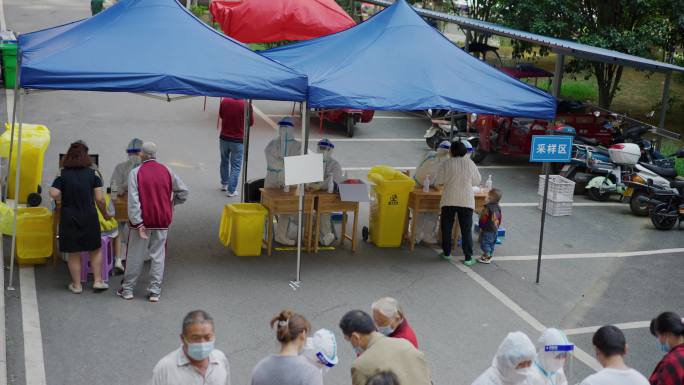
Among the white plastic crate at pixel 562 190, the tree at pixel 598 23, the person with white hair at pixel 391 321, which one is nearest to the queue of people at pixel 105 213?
the person with white hair at pixel 391 321

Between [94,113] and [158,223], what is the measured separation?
1082 cm

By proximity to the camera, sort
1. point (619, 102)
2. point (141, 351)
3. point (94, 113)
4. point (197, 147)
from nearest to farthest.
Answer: point (141, 351), point (197, 147), point (94, 113), point (619, 102)

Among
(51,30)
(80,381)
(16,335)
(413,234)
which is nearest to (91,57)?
(51,30)

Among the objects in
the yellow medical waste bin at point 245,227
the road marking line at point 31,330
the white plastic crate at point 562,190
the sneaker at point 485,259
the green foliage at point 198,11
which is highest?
the green foliage at point 198,11

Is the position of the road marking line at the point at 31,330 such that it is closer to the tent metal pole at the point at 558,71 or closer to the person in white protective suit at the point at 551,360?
the person in white protective suit at the point at 551,360

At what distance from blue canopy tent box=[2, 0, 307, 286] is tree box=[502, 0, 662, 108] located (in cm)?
1095

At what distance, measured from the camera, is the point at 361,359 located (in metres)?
5.08

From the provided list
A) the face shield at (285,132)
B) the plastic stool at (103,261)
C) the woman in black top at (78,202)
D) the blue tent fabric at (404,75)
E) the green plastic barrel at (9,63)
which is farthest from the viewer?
the green plastic barrel at (9,63)

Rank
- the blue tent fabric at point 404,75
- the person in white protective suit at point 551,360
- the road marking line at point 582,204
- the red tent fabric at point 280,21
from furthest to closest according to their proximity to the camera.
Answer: the red tent fabric at point 280,21, the road marking line at point 582,204, the blue tent fabric at point 404,75, the person in white protective suit at point 551,360

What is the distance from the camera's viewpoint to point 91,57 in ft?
30.4

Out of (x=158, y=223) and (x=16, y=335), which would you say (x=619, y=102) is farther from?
(x=16, y=335)

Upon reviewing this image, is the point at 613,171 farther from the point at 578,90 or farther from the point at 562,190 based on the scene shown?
the point at 578,90

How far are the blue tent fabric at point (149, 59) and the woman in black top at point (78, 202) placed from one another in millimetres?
843

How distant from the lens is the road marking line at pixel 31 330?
7.36m
